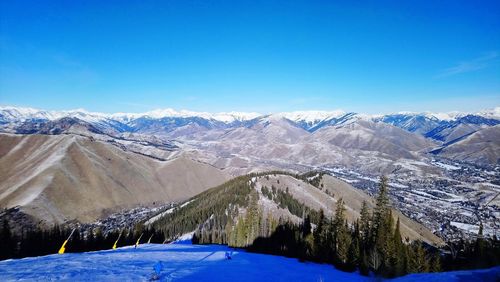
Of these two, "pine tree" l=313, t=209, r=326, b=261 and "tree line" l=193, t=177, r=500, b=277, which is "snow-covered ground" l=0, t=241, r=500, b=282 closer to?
"tree line" l=193, t=177, r=500, b=277

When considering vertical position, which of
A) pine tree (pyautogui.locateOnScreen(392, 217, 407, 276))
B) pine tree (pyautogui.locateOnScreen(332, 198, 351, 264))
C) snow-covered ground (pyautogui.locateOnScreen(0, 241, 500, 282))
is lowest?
pine tree (pyautogui.locateOnScreen(392, 217, 407, 276))

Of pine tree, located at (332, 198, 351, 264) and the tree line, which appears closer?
the tree line

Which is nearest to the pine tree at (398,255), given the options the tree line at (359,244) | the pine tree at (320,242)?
the tree line at (359,244)

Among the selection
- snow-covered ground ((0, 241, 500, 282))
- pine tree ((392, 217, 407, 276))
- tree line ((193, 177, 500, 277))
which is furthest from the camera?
pine tree ((392, 217, 407, 276))

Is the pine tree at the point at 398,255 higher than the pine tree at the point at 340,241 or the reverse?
the reverse

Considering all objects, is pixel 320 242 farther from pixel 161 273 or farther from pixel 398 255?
pixel 161 273

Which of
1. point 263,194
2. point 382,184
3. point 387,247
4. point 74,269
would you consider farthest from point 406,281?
point 263,194

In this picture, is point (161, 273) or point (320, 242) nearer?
point (161, 273)

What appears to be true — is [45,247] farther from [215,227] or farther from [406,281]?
[406,281]

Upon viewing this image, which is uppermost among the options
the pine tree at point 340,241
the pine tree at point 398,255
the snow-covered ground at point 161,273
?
the snow-covered ground at point 161,273

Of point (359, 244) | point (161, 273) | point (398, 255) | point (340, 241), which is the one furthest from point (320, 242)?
point (161, 273)

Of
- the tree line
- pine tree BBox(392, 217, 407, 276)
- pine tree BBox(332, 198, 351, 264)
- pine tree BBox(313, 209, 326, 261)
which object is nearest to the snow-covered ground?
the tree line

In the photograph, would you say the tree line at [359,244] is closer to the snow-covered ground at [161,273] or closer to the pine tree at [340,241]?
the pine tree at [340,241]
